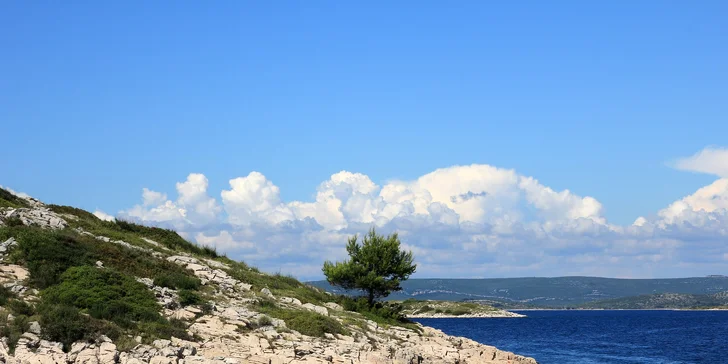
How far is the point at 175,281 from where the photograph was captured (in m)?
44.7

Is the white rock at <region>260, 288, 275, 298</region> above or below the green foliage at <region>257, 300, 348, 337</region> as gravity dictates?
above

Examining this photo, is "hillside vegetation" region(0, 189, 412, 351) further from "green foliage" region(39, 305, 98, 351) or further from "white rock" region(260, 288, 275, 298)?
"white rock" region(260, 288, 275, 298)

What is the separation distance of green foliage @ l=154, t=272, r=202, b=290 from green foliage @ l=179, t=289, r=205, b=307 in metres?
1.63

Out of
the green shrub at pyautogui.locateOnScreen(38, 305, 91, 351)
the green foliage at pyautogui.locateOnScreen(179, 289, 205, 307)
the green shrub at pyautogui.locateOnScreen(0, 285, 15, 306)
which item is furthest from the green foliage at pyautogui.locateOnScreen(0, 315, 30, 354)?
the green foliage at pyautogui.locateOnScreen(179, 289, 205, 307)

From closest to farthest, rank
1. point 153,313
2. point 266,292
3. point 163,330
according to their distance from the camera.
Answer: point 163,330
point 153,313
point 266,292

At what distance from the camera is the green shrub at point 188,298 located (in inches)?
1635

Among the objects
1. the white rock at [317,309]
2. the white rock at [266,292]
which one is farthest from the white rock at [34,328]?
the white rock at [266,292]

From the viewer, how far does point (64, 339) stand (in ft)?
102

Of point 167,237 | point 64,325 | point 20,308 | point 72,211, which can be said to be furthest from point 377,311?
point 20,308

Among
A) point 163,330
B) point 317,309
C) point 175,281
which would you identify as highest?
point 175,281

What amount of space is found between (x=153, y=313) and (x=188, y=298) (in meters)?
4.97

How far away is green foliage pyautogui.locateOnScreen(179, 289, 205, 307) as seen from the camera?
4153 centimetres

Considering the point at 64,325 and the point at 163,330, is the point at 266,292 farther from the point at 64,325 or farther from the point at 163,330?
the point at 64,325

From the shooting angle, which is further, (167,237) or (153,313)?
(167,237)
